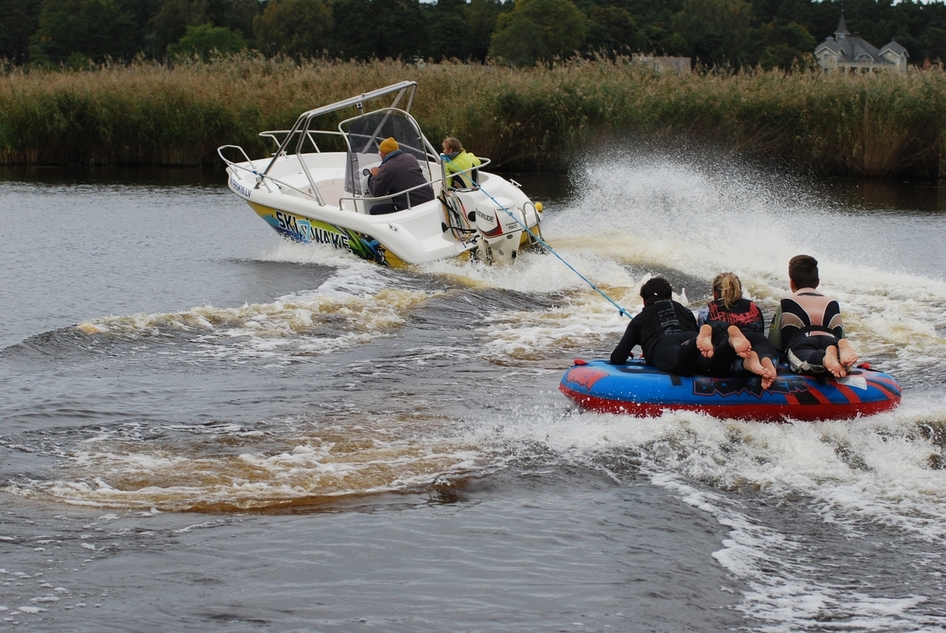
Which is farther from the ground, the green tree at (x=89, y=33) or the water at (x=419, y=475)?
the green tree at (x=89, y=33)

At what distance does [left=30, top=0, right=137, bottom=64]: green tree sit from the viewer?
69312 mm

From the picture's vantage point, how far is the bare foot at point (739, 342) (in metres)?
6.60

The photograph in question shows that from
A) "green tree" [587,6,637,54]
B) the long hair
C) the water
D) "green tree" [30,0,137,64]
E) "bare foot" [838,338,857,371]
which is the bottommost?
the water

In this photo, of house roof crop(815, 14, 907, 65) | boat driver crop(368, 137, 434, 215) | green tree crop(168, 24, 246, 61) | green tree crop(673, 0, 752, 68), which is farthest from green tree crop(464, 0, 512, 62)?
boat driver crop(368, 137, 434, 215)

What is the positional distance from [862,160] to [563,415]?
1722 cm

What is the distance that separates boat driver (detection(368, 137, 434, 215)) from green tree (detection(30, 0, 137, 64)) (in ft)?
195

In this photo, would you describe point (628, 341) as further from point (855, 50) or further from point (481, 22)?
point (855, 50)

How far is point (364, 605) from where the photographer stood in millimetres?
4648

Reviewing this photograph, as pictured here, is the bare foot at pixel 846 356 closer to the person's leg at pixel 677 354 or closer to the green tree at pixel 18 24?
the person's leg at pixel 677 354

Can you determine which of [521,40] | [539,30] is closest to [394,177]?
[521,40]

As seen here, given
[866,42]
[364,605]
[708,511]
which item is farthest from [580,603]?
[866,42]

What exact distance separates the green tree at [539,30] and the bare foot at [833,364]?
58999 mm

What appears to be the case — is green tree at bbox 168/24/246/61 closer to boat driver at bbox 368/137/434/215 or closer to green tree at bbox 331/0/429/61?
green tree at bbox 331/0/429/61

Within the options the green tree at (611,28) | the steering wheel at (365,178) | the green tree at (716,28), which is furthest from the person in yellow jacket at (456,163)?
the green tree at (716,28)
